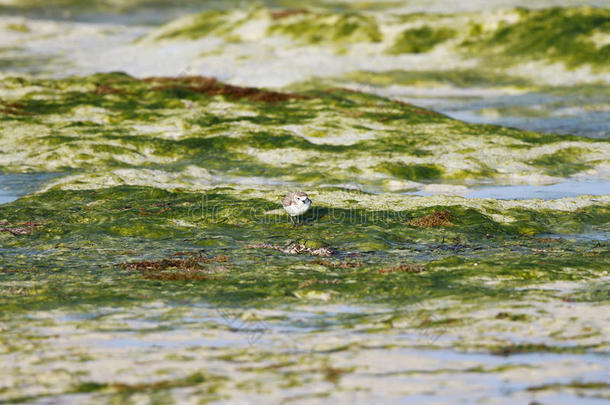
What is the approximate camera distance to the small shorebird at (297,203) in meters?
21.5

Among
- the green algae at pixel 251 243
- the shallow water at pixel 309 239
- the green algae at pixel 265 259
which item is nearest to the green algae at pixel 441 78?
the shallow water at pixel 309 239

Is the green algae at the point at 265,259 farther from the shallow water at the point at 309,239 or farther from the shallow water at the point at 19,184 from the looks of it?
the shallow water at the point at 19,184

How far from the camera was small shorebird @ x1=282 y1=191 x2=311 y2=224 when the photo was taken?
70.7 ft

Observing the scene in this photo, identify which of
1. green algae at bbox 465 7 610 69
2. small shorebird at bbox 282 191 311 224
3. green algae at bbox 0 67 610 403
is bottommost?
green algae at bbox 0 67 610 403

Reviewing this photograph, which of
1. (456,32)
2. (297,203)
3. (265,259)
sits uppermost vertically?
(456,32)

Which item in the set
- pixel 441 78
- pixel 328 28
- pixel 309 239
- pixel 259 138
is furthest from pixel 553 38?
pixel 309 239

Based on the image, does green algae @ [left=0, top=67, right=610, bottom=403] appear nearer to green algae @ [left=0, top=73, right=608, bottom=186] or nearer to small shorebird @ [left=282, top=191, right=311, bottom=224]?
green algae @ [left=0, top=73, right=608, bottom=186]

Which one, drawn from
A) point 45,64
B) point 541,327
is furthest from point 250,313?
point 45,64

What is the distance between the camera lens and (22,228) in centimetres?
2191

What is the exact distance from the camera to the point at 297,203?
21.7 metres

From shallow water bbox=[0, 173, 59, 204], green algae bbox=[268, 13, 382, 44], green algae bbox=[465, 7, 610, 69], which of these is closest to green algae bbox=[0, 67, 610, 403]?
shallow water bbox=[0, 173, 59, 204]

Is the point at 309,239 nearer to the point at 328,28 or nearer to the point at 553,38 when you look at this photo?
the point at 553,38

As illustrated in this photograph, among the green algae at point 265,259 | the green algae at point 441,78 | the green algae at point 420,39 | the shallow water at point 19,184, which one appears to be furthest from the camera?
the green algae at point 420,39

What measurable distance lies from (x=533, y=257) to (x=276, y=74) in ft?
123
